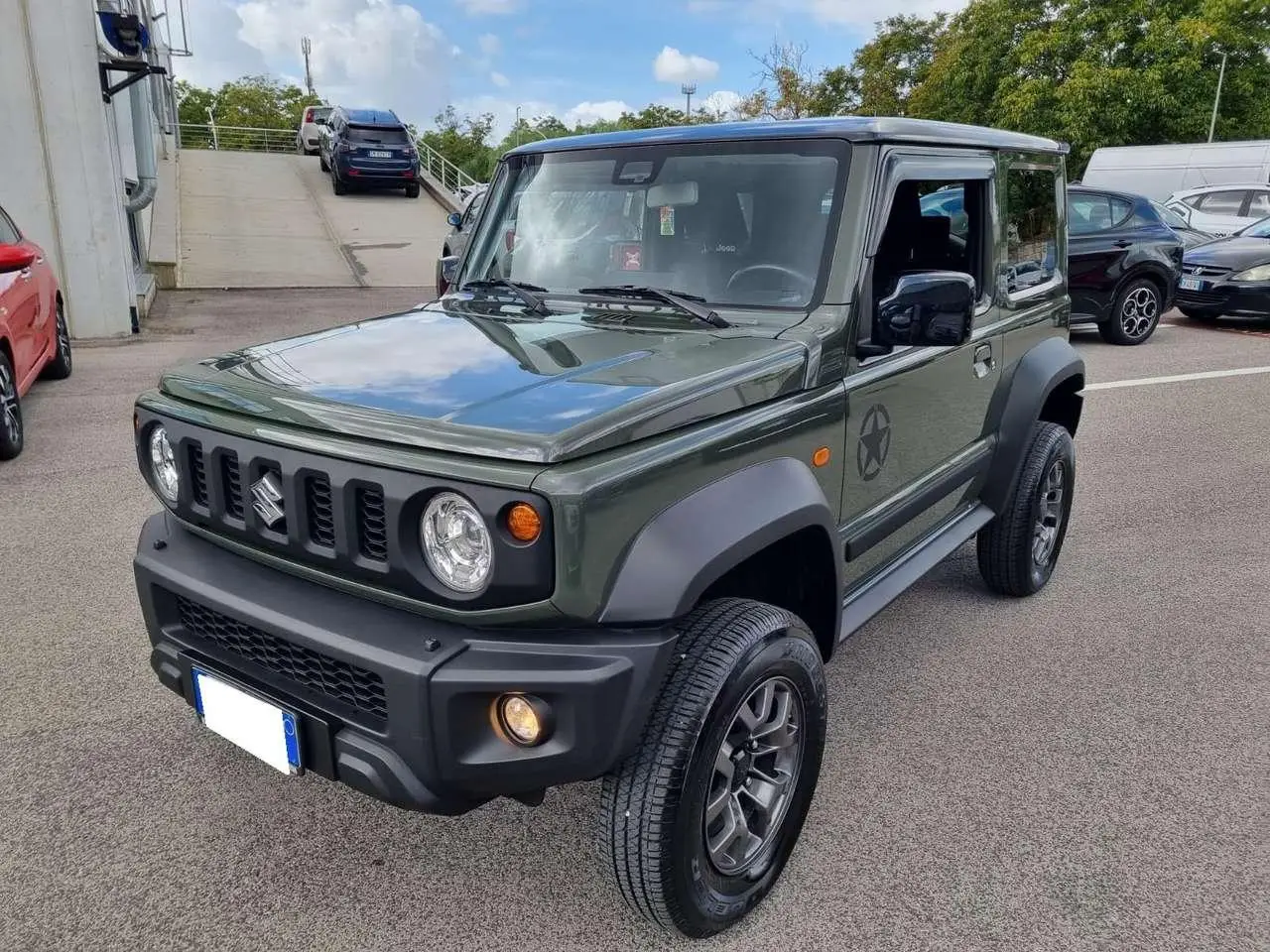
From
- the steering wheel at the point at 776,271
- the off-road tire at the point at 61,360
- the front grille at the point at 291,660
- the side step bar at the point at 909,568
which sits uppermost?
the steering wheel at the point at 776,271

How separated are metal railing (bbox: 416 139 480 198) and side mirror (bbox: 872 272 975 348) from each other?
23.7 metres

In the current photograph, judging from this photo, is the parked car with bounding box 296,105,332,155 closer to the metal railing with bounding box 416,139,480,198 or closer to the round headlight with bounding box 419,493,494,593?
the metal railing with bounding box 416,139,480,198

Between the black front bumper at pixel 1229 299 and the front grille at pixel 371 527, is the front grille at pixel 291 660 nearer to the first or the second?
the front grille at pixel 371 527

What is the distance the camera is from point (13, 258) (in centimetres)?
605

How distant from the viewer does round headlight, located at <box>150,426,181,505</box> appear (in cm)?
254

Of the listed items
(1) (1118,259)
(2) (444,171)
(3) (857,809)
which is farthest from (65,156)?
(2) (444,171)

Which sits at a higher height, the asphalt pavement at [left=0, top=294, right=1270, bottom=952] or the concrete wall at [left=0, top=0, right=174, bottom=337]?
the concrete wall at [left=0, top=0, right=174, bottom=337]

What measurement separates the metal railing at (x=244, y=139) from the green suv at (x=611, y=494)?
124ft

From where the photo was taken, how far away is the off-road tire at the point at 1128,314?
10.7 metres

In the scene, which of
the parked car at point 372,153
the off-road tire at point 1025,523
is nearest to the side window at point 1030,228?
the off-road tire at point 1025,523

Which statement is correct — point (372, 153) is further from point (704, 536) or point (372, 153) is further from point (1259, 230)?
point (704, 536)

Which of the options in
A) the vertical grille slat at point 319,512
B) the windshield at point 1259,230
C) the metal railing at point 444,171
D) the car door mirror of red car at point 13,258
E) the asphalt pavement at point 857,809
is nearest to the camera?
the vertical grille slat at point 319,512

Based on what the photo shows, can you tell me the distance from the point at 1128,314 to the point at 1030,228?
805cm

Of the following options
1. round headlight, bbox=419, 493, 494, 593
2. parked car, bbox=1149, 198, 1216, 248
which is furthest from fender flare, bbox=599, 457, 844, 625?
parked car, bbox=1149, 198, 1216, 248
